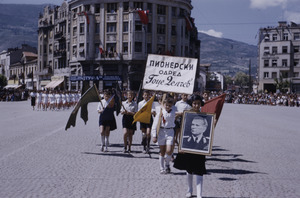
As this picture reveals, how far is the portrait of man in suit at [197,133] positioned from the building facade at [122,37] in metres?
48.1

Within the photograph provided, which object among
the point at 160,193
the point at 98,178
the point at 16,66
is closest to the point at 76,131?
the point at 98,178

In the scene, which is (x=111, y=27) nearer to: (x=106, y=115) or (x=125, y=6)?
(x=125, y=6)

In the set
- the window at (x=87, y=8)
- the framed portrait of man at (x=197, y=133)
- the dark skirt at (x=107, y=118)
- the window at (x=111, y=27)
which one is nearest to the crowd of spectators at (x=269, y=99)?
the window at (x=111, y=27)

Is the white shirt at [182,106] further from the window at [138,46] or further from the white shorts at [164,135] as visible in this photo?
the window at [138,46]

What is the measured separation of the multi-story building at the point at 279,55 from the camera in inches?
3066

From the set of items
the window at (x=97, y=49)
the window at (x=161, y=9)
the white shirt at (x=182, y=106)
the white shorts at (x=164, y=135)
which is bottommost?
the white shorts at (x=164, y=135)

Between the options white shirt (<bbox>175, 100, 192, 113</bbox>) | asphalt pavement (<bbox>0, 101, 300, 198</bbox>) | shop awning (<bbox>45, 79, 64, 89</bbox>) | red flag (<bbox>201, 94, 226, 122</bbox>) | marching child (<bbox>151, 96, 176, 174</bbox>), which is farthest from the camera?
shop awning (<bbox>45, 79, 64, 89</bbox>)

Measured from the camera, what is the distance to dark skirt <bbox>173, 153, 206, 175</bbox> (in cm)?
576

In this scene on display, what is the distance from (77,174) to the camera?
23.3 feet

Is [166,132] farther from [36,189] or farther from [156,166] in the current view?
[36,189]

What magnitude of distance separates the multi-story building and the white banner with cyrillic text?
7284 centimetres

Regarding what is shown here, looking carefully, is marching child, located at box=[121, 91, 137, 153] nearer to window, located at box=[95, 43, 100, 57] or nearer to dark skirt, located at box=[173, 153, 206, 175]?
dark skirt, located at box=[173, 153, 206, 175]

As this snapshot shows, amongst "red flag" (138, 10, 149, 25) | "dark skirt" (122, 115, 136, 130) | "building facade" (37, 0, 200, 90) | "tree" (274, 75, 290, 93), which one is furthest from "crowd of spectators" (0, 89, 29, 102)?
"dark skirt" (122, 115, 136, 130)

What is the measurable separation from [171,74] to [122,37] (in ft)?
159
